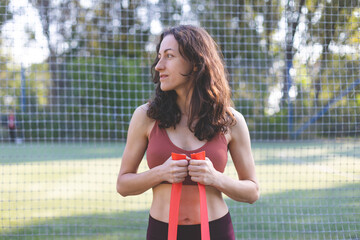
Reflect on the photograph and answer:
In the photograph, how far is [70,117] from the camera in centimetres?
1215

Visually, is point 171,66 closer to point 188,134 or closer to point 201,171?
point 188,134

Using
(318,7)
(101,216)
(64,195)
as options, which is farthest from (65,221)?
(318,7)

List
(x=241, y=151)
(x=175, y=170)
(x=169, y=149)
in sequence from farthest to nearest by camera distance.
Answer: (x=241, y=151) < (x=169, y=149) < (x=175, y=170)

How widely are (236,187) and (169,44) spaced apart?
69 centimetres

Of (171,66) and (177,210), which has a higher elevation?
(171,66)

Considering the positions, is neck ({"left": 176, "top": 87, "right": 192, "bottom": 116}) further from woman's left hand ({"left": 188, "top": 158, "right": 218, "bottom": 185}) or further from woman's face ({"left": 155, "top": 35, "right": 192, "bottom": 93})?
woman's left hand ({"left": 188, "top": 158, "right": 218, "bottom": 185})

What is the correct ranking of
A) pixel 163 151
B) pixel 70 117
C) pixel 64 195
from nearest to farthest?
pixel 163 151
pixel 64 195
pixel 70 117

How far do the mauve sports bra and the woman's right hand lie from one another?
117mm

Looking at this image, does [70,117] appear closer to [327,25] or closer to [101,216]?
[101,216]

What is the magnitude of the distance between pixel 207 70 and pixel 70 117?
1105 cm

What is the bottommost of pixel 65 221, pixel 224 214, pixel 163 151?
pixel 65 221

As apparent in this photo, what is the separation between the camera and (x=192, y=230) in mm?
1648

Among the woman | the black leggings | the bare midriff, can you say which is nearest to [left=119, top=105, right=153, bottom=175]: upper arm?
the woman

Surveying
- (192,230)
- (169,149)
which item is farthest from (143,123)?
(192,230)
